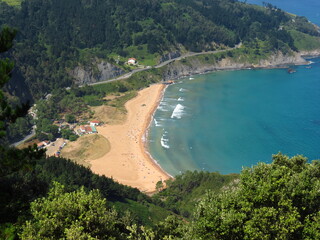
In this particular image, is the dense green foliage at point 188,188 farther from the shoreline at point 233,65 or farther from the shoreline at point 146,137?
the shoreline at point 233,65

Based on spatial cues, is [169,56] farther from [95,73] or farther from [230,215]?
[230,215]

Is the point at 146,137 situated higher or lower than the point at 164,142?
lower

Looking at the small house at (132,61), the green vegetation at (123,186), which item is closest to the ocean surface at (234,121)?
the green vegetation at (123,186)

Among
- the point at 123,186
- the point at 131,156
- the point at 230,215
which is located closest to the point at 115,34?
the point at 131,156

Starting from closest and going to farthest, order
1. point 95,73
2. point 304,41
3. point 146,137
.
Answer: point 146,137
point 95,73
point 304,41

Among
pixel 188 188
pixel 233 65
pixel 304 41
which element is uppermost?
pixel 304 41

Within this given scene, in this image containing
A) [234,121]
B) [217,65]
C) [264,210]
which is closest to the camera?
[264,210]
